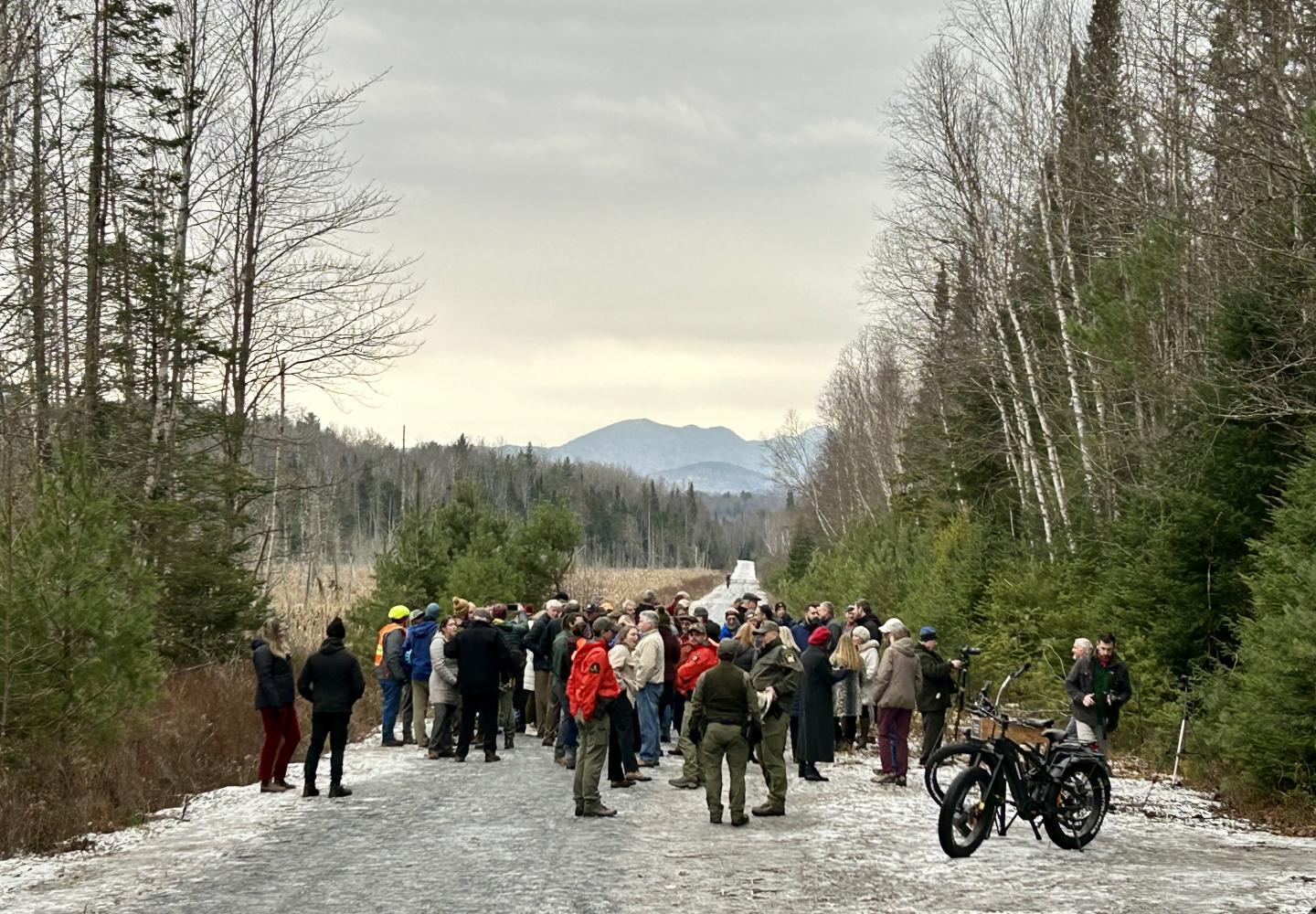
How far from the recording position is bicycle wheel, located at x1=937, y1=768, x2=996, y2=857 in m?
10.4

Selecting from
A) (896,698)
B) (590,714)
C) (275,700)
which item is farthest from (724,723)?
(275,700)

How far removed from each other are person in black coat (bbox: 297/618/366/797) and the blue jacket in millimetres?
4413

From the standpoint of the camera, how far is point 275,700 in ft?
45.3

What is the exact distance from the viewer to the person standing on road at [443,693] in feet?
55.9

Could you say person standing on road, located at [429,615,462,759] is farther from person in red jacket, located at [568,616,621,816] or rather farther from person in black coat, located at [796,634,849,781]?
person in black coat, located at [796,634,849,781]

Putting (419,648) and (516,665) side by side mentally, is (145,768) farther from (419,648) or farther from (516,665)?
(516,665)

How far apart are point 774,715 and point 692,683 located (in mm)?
4042

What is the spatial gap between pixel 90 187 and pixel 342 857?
49.9 feet

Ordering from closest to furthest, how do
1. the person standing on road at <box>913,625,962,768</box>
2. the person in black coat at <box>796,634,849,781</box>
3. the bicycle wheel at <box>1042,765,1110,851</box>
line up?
the bicycle wheel at <box>1042,765,1110,851</box>, the person standing on road at <box>913,625,962,768</box>, the person in black coat at <box>796,634,849,781</box>

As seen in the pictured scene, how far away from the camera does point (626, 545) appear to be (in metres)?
178

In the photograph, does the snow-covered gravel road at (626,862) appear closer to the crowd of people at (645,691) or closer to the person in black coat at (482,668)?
the crowd of people at (645,691)

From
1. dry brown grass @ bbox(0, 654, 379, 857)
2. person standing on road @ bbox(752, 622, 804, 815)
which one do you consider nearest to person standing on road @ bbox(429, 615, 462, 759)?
dry brown grass @ bbox(0, 654, 379, 857)

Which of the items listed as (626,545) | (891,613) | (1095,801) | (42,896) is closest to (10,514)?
(42,896)

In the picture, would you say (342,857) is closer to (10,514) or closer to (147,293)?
(10,514)
